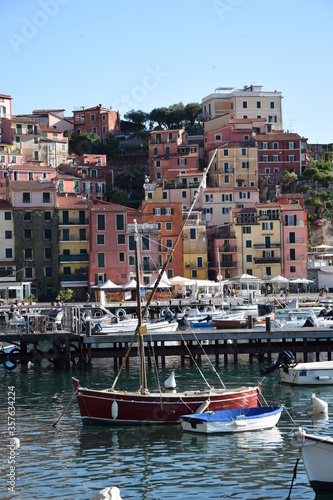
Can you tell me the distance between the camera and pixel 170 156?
119688mm

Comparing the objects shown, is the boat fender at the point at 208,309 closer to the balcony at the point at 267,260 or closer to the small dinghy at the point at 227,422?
the balcony at the point at 267,260

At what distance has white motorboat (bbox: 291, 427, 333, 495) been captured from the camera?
82.4 feet

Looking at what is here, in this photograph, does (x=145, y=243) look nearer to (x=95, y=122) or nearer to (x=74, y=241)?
(x=74, y=241)

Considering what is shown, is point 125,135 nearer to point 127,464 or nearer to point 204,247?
point 204,247

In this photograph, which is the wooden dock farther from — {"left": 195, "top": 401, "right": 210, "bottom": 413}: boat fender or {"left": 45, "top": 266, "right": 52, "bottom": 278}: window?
{"left": 45, "top": 266, "right": 52, "bottom": 278}: window

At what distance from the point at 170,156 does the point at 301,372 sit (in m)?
78.3

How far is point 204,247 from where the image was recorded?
100062mm

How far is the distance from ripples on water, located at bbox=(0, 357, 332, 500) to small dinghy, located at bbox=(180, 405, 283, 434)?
326mm

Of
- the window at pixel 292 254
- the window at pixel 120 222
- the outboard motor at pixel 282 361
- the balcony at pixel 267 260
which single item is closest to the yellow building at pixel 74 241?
the window at pixel 120 222

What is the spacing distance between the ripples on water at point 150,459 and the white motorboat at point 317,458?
0.53 metres

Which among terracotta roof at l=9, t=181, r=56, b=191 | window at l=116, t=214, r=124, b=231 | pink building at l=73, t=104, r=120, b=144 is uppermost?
pink building at l=73, t=104, r=120, b=144

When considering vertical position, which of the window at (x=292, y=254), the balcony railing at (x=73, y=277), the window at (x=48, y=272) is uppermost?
the window at (x=292, y=254)

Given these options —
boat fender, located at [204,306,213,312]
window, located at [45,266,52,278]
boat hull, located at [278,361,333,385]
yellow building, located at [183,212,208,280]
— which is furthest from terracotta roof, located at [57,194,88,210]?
boat hull, located at [278,361,333,385]

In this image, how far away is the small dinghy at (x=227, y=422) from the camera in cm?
3362
